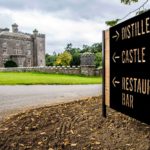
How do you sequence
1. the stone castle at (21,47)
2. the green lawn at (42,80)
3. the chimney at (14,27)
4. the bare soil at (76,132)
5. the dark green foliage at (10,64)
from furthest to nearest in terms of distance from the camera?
the chimney at (14,27), the stone castle at (21,47), the dark green foliage at (10,64), the green lawn at (42,80), the bare soil at (76,132)

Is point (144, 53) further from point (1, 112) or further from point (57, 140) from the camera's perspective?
point (1, 112)

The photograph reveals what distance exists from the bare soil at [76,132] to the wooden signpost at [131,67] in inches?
21.3

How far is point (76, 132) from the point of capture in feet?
21.9

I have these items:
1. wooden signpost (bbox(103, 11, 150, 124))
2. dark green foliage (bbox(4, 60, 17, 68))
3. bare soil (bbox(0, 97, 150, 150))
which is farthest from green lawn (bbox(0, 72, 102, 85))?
dark green foliage (bbox(4, 60, 17, 68))

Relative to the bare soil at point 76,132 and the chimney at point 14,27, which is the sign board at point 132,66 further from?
the chimney at point 14,27

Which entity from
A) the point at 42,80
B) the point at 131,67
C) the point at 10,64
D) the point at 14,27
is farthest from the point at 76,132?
the point at 14,27

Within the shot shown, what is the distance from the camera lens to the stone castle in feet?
287

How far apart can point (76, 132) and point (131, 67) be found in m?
2.10

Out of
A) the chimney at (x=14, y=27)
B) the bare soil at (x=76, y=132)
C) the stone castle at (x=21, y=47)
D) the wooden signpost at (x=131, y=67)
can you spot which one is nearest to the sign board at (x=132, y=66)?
the wooden signpost at (x=131, y=67)

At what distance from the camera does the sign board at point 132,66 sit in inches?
180

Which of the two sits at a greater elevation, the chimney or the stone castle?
the chimney

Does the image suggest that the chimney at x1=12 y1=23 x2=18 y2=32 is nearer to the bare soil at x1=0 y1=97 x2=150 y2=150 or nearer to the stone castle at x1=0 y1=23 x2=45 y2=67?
the stone castle at x1=0 y1=23 x2=45 y2=67

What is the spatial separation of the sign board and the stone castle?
3128 inches

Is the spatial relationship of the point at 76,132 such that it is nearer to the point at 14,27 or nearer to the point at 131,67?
the point at 131,67
